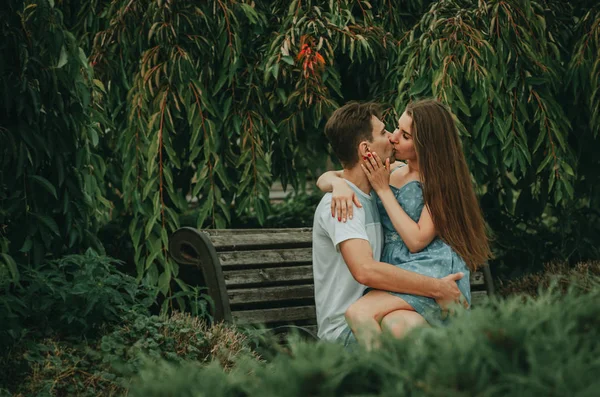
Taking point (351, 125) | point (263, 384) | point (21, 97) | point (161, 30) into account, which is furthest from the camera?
point (161, 30)

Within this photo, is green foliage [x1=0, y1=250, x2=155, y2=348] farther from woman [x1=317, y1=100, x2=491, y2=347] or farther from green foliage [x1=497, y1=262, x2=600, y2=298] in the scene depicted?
green foliage [x1=497, y1=262, x2=600, y2=298]

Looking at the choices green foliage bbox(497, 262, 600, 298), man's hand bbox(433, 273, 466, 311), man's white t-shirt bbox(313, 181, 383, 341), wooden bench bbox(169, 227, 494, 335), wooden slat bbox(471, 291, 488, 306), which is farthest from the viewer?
green foliage bbox(497, 262, 600, 298)

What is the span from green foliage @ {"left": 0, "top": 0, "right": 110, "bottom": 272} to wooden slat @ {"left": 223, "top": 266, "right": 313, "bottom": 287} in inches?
→ 38.3

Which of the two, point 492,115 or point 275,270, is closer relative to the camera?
point 275,270

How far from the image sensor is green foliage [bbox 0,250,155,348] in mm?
4047

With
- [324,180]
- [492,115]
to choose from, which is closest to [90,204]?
[324,180]

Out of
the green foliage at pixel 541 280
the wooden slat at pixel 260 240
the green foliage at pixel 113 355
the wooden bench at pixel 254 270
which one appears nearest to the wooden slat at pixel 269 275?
the wooden bench at pixel 254 270

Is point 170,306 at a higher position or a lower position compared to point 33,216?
lower

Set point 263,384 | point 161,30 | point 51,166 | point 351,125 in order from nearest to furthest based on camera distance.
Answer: point 263,384
point 351,125
point 51,166
point 161,30

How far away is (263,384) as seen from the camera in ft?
6.38

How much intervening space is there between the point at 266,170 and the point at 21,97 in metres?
1.63

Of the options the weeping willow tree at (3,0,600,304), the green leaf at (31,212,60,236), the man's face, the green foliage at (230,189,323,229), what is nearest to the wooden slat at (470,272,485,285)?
the weeping willow tree at (3,0,600,304)

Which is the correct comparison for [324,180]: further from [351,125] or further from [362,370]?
[362,370]

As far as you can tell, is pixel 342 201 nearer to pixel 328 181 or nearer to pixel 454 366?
pixel 328 181
